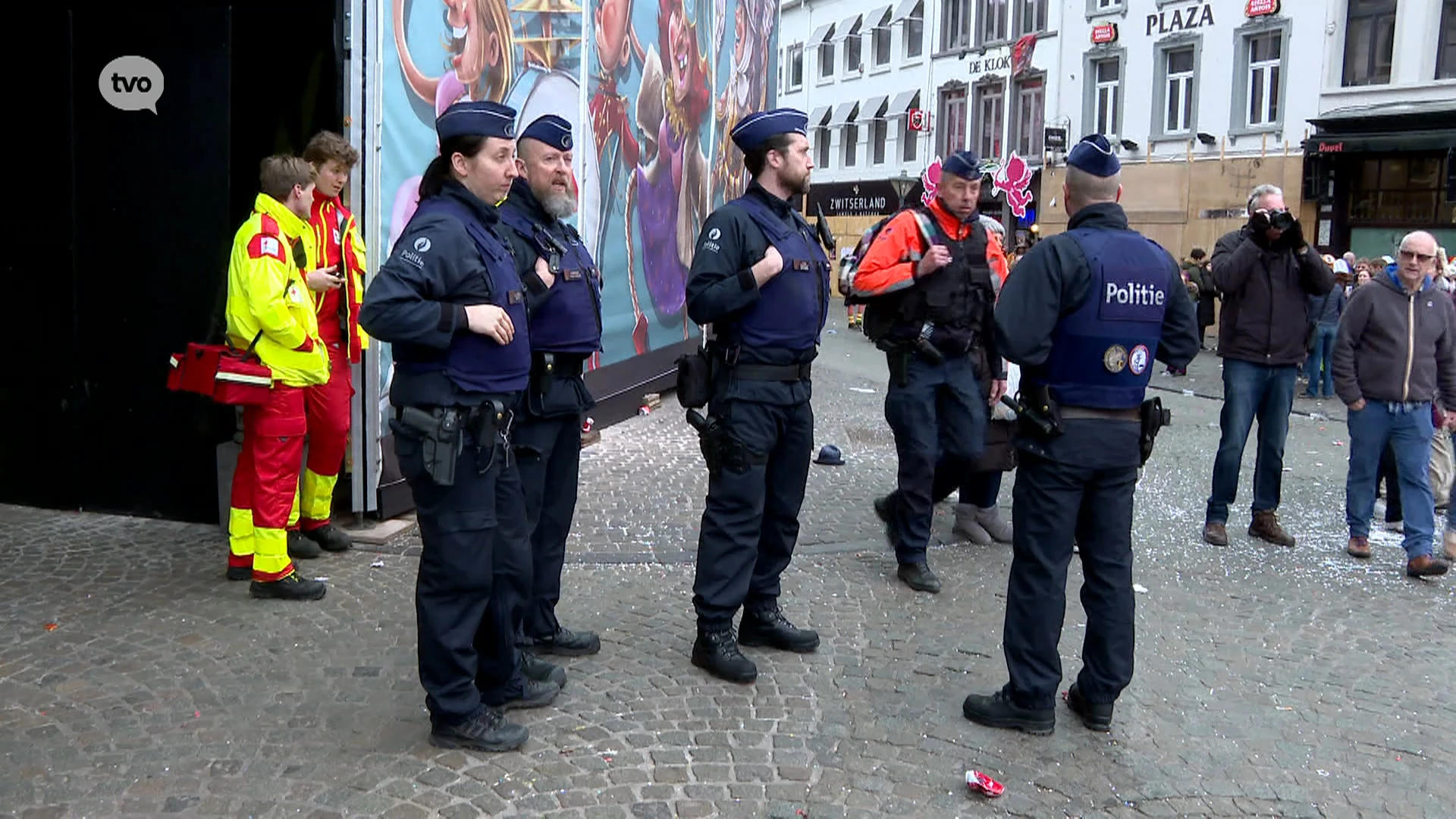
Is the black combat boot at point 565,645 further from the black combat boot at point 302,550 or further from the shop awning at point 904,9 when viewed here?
the shop awning at point 904,9

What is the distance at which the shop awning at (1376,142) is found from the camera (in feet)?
75.0

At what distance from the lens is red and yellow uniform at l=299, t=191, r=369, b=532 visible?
19.1 feet

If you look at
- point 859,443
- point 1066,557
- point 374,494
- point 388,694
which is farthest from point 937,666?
point 859,443

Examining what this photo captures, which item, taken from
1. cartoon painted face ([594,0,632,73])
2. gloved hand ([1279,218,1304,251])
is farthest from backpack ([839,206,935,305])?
cartoon painted face ([594,0,632,73])

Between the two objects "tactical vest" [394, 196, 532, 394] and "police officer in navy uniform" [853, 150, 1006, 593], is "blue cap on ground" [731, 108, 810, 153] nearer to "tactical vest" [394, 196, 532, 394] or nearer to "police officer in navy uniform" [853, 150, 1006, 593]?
"tactical vest" [394, 196, 532, 394]

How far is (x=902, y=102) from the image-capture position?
126 ft

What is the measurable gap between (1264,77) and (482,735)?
27.2 metres

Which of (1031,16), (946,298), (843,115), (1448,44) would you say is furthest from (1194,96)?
(946,298)

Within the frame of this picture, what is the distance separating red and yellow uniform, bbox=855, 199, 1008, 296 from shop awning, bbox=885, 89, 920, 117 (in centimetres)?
3334

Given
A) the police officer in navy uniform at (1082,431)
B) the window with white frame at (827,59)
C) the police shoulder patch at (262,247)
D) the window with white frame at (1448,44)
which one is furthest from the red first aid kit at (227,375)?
the window with white frame at (827,59)

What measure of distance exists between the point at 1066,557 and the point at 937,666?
0.83 m

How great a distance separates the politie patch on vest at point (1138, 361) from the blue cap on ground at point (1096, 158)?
599 millimetres

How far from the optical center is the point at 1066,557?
14.2 feet

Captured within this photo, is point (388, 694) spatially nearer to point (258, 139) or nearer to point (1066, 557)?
point (1066, 557)
